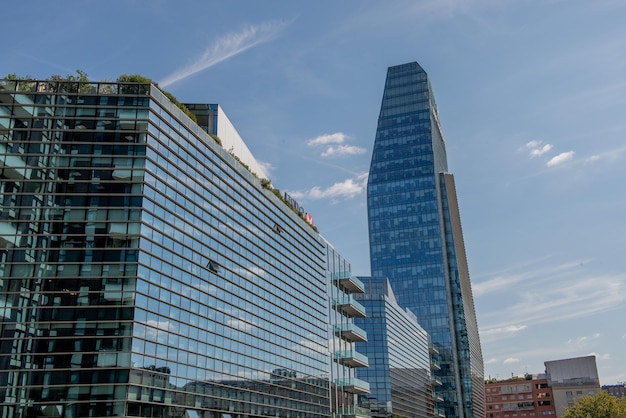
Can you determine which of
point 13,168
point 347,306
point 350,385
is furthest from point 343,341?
point 13,168

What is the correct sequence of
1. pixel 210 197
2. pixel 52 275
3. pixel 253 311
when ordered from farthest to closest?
pixel 253 311
pixel 210 197
pixel 52 275

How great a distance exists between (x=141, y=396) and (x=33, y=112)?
987 inches

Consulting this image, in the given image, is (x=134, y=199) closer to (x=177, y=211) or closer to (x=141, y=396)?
(x=177, y=211)

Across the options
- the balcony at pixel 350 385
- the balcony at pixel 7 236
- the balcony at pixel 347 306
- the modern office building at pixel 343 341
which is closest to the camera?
the balcony at pixel 7 236

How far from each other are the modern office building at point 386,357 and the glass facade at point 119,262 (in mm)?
55643

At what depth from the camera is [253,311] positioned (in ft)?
223

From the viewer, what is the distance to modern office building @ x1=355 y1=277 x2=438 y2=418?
120m

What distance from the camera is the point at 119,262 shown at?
49.5 meters

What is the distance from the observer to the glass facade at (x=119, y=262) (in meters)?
46.8

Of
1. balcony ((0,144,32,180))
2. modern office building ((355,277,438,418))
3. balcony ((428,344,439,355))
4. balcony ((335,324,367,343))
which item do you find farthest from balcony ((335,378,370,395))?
balcony ((428,344,439,355))

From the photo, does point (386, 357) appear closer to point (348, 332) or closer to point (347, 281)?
point (348, 332)

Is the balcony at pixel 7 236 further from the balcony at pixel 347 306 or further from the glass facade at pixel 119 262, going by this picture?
the balcony at pixel 347 306

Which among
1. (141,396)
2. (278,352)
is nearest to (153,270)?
(141,396)

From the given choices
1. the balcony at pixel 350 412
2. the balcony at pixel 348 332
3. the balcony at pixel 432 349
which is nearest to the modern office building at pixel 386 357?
the balcony at pixel 350 412
